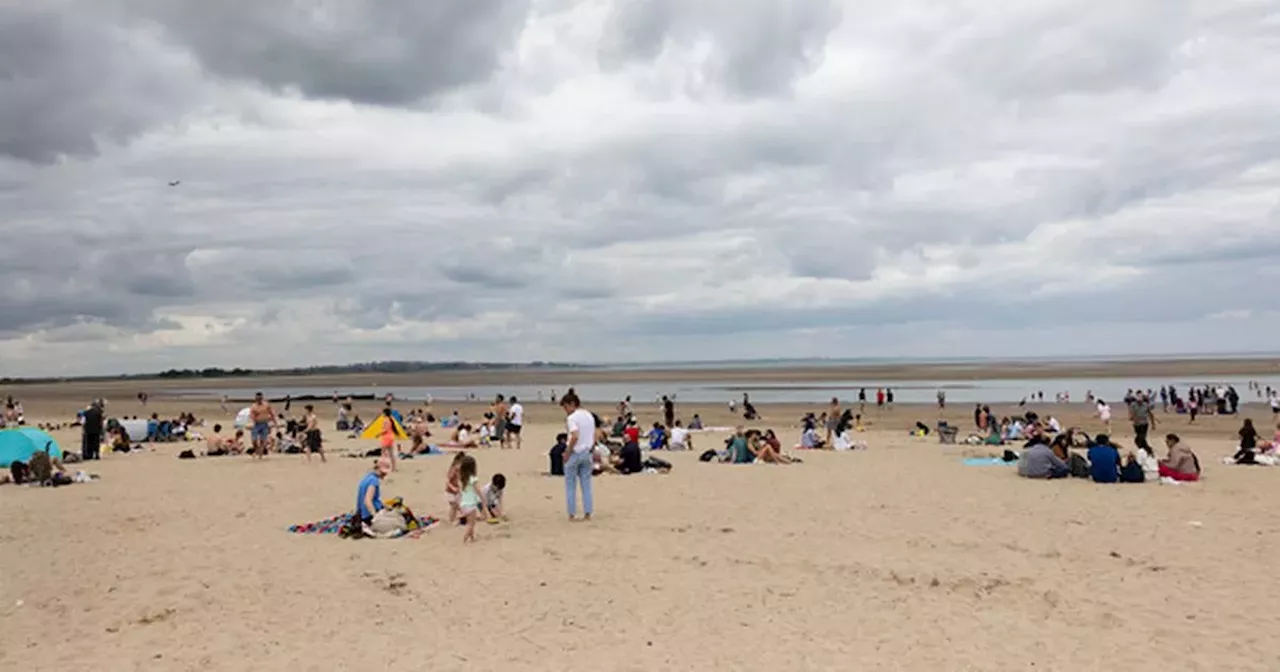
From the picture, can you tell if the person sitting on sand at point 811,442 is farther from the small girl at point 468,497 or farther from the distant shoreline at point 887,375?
the distant shoreline at point 887,375

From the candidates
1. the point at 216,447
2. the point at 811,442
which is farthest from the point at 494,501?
the point at 216,447

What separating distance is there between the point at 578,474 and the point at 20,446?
43.9ft

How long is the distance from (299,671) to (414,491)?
32.3 ft

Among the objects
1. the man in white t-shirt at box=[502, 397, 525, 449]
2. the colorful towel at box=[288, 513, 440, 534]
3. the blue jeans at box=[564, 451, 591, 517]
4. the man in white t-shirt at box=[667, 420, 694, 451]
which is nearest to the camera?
the colorful towel at box=[288, 513, 440, 534]

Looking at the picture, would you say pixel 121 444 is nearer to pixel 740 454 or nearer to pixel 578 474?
pixel 740 454

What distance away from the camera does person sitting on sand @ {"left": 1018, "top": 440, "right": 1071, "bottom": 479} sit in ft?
55.7

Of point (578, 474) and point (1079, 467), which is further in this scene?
point (1079, 467)

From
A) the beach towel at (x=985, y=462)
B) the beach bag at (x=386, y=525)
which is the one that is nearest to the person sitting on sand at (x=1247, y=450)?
the beach towel at (x=985, y=462)

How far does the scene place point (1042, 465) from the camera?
17031 mm

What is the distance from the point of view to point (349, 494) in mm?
16078

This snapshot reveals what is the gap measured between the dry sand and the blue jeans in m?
0.30

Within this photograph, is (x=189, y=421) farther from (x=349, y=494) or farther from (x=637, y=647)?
(x=637, y=647)

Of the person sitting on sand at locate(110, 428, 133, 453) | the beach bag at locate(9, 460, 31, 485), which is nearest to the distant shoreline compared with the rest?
the person sitting on sand at locate(110, 428, 133, 453)

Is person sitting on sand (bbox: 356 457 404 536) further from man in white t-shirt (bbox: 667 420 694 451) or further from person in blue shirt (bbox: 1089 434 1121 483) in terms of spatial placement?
man in white t-shirt (bbox: 667 420 694 451)
